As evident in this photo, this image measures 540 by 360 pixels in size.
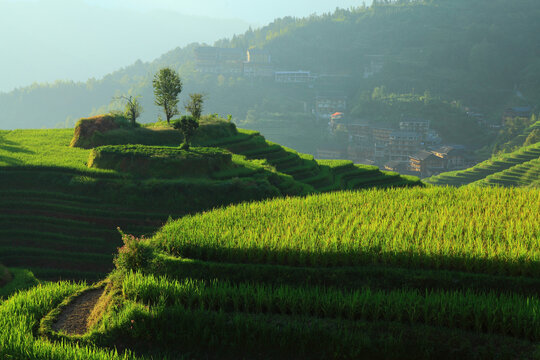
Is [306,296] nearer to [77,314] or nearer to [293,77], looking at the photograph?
[77,314]

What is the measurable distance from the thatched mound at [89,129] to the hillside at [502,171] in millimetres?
49189

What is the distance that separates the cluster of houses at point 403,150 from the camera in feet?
268

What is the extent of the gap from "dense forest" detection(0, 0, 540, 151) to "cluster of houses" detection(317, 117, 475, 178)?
10.4 metres

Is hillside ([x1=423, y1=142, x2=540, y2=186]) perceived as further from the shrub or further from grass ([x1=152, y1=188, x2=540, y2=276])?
the shrub

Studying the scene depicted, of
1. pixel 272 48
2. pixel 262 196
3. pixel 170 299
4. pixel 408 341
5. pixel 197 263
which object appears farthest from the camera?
pixel 272 48

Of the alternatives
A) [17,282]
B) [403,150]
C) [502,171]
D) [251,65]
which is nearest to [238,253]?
[17,282]

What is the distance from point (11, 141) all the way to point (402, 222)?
32.0m

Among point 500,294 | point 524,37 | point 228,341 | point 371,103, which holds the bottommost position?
point 228,341

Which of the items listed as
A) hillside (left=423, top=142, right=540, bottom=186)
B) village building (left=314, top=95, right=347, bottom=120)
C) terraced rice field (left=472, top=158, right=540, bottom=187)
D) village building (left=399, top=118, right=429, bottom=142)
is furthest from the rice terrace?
village building (left=314, top=95, right=347, bottom=120)

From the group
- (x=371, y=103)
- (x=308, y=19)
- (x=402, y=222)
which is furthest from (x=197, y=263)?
(x=308, y=19)

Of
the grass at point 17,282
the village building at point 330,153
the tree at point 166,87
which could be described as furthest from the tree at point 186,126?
the village building at point 330,153

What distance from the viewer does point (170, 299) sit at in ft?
32.9

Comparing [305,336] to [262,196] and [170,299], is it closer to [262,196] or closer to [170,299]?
[170,299]

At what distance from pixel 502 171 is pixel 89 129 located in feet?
185
